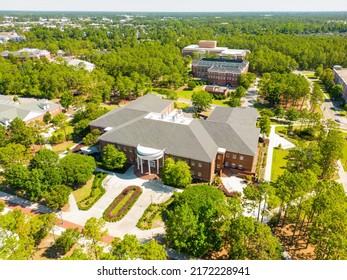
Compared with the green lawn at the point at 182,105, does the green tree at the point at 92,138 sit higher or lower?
higher

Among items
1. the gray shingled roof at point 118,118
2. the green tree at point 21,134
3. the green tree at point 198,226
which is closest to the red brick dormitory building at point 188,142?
the gray shingled roof at point 118,118

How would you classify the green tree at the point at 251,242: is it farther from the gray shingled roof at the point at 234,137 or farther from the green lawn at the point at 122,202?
the gray shingled roof at the point at 234,137

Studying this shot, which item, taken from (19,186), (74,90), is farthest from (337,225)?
(74,90)

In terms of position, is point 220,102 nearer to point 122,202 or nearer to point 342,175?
point 342,175

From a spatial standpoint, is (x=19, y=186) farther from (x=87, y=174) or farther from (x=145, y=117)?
(x=145, y=117)

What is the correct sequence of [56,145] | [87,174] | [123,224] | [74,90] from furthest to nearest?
1. [74,90]
2. [56,145]
3. [87,174]
4. [123,224]
